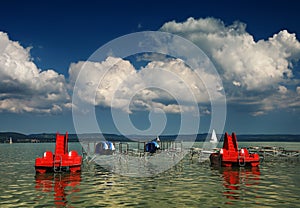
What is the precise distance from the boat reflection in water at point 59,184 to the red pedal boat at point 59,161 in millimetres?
982

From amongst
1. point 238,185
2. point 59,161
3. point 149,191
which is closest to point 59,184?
point 59,161

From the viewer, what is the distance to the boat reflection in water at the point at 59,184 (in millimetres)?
26081

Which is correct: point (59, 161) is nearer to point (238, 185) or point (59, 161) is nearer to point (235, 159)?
point (238, 185)

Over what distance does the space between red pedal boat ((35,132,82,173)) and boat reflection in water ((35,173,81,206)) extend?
0.98 metres

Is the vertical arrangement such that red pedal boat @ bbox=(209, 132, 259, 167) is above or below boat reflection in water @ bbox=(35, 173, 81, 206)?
above

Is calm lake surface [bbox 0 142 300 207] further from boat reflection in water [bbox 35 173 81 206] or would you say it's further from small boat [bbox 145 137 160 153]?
small boat [bbox 145 137 160 153]

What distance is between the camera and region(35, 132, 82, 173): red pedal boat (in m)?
40.2

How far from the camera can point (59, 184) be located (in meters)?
32.8

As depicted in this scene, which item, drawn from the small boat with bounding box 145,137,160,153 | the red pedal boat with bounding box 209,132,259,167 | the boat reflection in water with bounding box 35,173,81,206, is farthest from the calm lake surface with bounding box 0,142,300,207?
the small boat with bounding box 145,137,160,153

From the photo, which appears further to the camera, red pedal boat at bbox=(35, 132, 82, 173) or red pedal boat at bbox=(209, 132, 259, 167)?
red pedal boat at bbox=(209, 132, 259, 167)

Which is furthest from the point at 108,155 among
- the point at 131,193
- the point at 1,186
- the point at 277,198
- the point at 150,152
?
the point at 277,198

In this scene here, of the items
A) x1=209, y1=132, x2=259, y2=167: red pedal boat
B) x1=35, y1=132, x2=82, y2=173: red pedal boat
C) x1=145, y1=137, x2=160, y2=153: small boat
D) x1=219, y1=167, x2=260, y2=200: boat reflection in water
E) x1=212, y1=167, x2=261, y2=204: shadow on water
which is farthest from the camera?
x1=145, y1=137, x2=160, y2=153: small boat

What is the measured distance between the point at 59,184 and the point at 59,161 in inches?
330

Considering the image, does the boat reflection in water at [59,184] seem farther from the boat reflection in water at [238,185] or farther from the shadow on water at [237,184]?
the boat reflection in water at [238,185]
